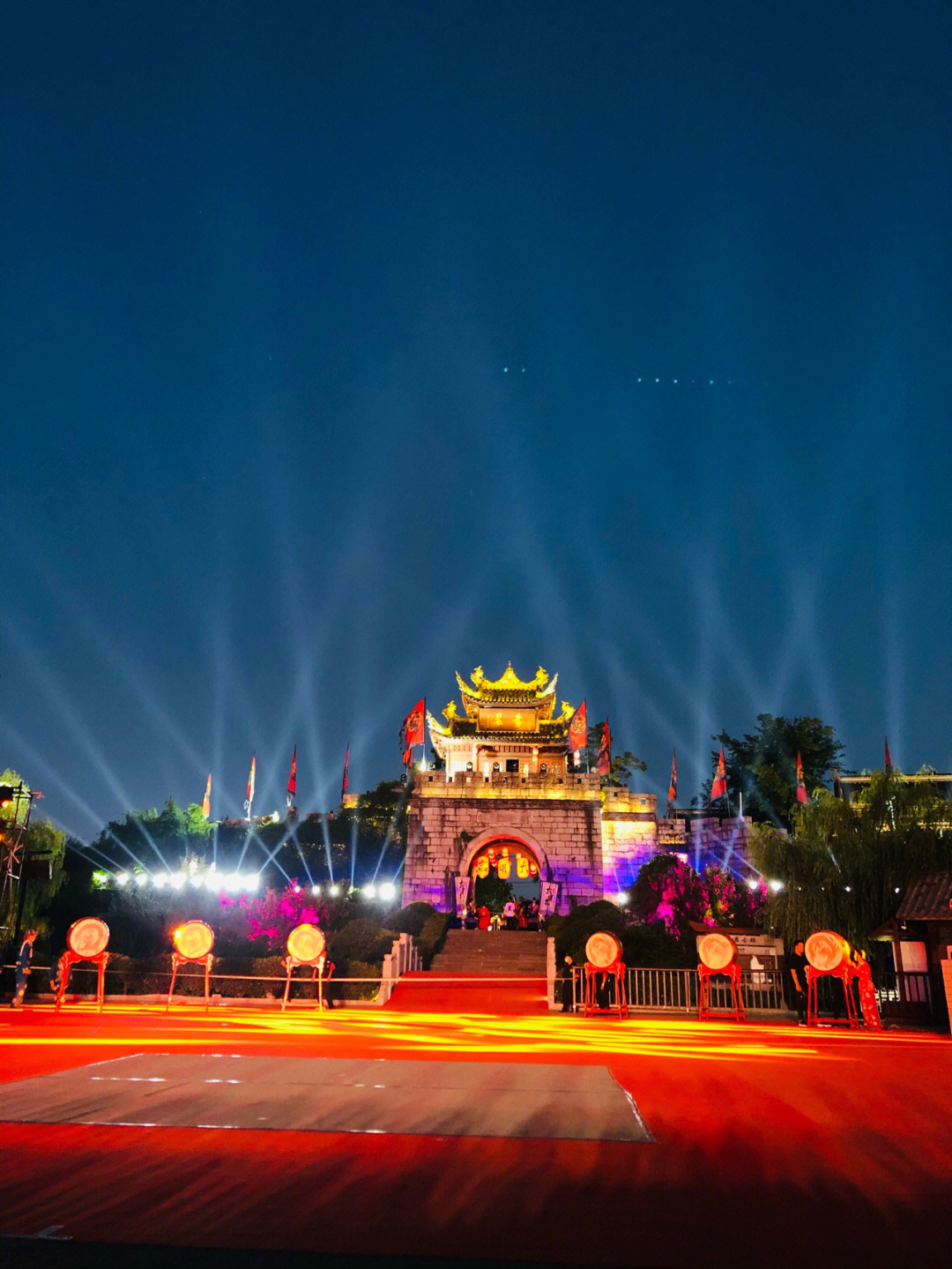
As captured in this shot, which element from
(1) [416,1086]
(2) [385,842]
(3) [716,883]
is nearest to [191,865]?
(2) [385,842]

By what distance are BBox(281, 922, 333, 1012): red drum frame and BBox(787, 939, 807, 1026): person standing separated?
9.00 m

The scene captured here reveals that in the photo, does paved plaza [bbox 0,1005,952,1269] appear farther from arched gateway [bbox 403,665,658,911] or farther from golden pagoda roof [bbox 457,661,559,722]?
golden pagoda roof [bbox 457,661,559,722]

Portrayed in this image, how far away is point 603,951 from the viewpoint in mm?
15812

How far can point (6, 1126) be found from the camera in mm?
5746

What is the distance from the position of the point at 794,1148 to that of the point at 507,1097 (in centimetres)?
232

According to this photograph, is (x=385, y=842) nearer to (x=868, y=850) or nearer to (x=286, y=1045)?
(x=868, y=850)

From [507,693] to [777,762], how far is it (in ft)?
45.5

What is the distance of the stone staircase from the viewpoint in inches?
955

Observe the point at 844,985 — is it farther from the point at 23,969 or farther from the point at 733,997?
the point at 23,969

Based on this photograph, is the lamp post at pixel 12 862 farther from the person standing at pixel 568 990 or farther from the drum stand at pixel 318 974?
the person standing at pixel 568 990

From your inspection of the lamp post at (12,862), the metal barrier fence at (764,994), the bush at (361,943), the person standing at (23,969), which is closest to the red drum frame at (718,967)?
the metal barrier fence at (764,994)

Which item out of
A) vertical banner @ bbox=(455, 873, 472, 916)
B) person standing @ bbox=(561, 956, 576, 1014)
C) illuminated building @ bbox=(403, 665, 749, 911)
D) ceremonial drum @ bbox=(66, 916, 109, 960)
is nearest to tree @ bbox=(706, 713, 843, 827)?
illuminated building @ bbox=(403, 665, 749, 911)

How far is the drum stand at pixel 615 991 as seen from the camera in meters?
15.9

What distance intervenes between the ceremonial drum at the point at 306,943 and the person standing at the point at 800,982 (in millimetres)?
8985
